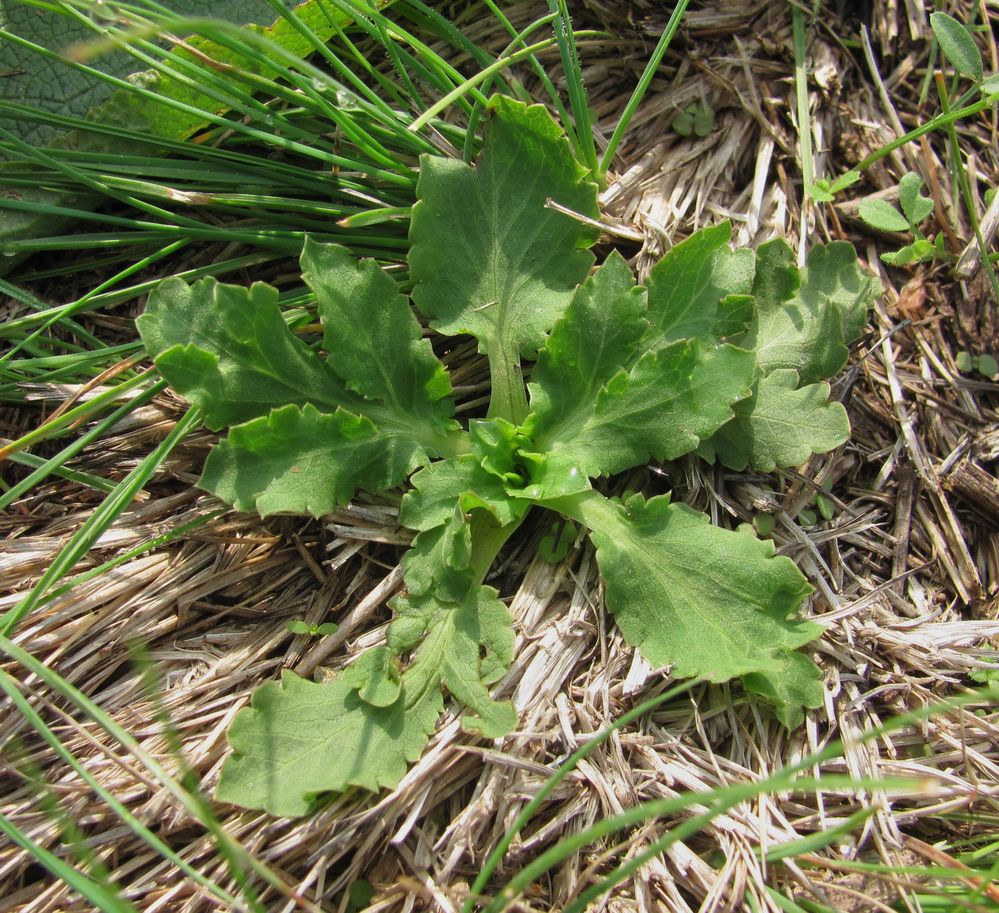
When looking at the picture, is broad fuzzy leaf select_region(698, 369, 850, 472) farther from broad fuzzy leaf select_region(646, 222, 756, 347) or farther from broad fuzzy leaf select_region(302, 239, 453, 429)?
broad fuzzy leaf select_region(302, 239, 453, 429)

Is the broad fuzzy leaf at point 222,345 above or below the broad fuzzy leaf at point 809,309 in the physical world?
above

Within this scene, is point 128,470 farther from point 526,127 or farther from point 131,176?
point 526,127

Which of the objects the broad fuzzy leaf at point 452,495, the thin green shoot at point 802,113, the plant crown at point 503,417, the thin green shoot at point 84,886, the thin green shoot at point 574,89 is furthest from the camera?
the thin green shoot at point 802,113

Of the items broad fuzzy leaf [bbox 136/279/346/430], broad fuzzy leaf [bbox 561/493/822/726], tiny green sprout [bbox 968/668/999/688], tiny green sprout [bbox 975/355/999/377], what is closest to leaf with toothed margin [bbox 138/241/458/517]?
broad fuzzy leaf [bbox 136/279/346/430]

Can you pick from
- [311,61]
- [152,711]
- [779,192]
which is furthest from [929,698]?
[311,61]

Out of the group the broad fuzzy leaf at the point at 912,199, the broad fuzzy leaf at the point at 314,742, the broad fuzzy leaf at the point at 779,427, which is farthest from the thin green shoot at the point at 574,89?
the broad fuzzy leaf at the point at 314,742

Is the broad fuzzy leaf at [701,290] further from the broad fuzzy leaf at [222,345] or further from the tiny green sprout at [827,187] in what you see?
the broad fuzzy leaf at [222,345]
